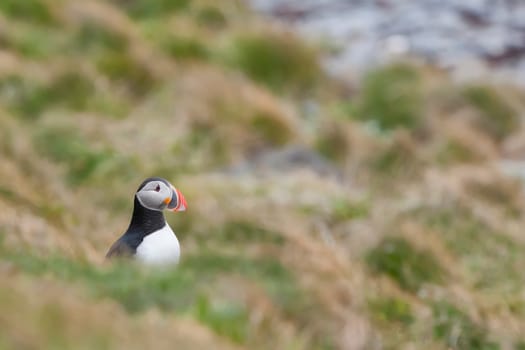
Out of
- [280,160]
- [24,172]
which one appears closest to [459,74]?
[280,160]

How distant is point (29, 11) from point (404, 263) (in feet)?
28.7

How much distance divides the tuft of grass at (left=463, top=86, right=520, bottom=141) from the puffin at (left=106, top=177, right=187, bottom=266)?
945 centimetres

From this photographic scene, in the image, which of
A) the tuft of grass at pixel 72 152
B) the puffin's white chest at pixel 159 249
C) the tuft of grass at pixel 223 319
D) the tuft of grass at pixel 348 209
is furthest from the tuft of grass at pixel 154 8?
the tuft of grass at pixel 223 319

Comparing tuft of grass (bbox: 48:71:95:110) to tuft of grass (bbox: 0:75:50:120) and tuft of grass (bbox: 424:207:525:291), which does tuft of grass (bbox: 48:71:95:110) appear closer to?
tuft of grass (bbox: 0:75:50:120)

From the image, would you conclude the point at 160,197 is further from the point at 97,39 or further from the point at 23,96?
the point at 97,39

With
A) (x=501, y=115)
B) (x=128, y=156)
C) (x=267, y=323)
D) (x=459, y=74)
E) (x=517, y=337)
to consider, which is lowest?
(x=267, y=323)

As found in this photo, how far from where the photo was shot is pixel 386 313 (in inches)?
230

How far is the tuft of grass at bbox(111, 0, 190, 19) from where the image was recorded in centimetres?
1783

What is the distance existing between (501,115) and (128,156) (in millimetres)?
5988

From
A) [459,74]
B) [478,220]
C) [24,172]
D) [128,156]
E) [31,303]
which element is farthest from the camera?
[459,74]

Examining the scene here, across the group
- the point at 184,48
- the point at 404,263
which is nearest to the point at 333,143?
the point at 184,48

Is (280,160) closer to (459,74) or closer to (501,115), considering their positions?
(501,115)

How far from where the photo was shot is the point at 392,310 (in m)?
5.86

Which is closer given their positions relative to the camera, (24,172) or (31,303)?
(31,303)
